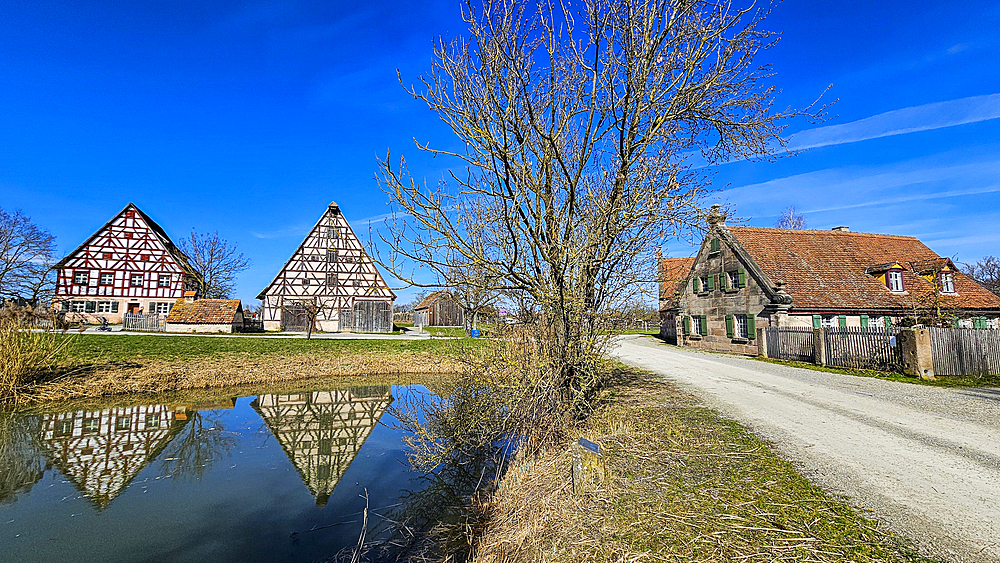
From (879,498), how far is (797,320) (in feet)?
56.2

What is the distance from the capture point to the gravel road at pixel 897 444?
3.58 metres

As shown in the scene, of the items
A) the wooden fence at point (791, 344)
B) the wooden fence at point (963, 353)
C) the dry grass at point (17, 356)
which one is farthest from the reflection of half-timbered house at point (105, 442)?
the wooden fence at point (791, 344)

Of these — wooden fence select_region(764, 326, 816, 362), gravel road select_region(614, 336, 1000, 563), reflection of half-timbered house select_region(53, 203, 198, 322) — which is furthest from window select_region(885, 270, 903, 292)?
reflection of half-timbered house select_region(53, 203, 198, 322)

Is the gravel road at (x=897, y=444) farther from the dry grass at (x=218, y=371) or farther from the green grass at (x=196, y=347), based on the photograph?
the green grass at (x=196, y=347)

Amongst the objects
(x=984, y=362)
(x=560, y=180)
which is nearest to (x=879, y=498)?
(x=560, y=180)

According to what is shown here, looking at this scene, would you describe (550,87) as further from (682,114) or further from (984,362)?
(984,362)

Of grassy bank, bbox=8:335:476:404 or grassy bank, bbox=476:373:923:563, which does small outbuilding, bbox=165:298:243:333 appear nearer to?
grassy bank, bbox=8:335:476:404

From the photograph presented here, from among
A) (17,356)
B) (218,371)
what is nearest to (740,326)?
(218,371)

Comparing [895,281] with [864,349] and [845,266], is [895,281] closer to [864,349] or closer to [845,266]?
[845,266]

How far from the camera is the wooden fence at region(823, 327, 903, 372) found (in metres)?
13.4

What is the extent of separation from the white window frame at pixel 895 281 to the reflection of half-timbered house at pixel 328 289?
1190 inches

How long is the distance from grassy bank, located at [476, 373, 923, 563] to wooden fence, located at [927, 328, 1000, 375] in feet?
35.4

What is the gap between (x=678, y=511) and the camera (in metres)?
3.78

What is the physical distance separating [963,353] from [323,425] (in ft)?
56.1
